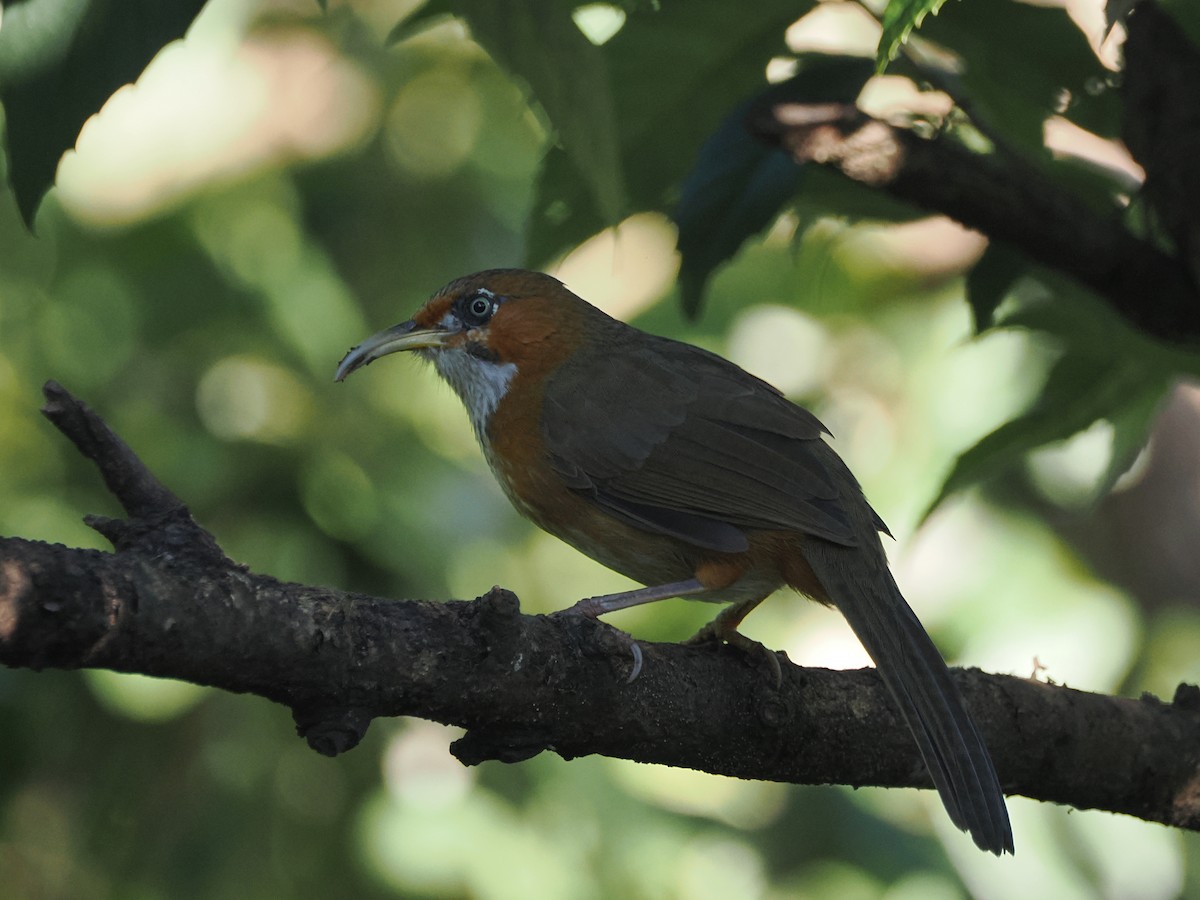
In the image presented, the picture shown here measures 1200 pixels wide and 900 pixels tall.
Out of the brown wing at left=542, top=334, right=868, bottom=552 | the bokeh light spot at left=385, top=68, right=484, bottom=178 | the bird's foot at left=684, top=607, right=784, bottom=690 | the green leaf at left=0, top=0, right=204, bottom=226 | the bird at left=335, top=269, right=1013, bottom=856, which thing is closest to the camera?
the green leaf at left=0, top=0, right=204, bottom=226

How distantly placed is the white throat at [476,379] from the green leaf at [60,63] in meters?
2.08

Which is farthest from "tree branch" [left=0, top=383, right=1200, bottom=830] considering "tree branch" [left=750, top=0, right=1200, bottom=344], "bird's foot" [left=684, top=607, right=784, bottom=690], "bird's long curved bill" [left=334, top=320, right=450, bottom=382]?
"bird's long curved bill" [left=334, top=320, right=450, bottom=382]

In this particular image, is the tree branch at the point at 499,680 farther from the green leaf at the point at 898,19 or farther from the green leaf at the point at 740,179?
the green leaf at the point at 898,19

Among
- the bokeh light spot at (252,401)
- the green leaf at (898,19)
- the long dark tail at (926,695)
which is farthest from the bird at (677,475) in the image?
the green leaf at (898,19)

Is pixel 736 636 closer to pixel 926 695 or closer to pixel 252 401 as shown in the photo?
pixel 926 695

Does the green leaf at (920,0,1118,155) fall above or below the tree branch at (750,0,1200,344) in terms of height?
above

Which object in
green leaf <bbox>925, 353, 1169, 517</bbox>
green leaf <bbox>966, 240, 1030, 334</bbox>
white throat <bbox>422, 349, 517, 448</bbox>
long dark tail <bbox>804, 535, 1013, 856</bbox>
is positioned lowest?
white throat <bbox>422, 349, 517, 448</bbox>

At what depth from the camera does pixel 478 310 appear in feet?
13.3

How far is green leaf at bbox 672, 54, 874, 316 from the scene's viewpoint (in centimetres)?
254

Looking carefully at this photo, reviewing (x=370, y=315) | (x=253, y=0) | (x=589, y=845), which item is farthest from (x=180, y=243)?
(x=589, y=845)

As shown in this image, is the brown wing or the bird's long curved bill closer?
the brown wing

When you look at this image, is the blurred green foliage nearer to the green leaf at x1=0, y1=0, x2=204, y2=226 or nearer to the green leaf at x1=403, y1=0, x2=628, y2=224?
the green leaf at x1=403, y1=0, x2=628, y2=224

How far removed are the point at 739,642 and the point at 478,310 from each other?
5.11 feet

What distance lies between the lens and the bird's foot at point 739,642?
274 cm
